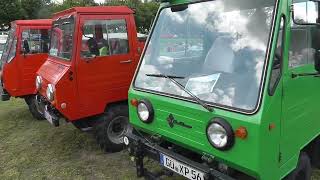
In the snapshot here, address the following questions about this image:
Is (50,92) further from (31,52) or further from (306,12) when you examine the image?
(306,12)

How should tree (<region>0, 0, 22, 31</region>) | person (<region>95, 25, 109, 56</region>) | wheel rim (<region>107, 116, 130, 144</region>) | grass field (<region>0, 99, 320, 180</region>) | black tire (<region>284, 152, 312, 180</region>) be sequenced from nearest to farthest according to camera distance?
black tire (<region>284, 152, 312, 180</region>) < grass field (<region>0, 99, 320, 180</region>) < person (<region>95, 25, 109, 56</region>) < wheel rim (<region>107, 116, 130, 144</region>) < tree (<region>0, 0, 22, 31</region>)

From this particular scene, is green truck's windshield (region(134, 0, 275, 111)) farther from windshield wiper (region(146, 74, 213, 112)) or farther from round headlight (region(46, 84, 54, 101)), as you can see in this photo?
round headlight (region(46, 84, 54, 101))

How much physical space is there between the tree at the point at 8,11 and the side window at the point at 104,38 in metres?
25.7

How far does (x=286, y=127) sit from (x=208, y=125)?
0.68 metres

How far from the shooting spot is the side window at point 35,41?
7.64 meters

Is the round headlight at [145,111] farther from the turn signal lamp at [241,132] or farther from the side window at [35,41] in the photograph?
the side window at [35,41]

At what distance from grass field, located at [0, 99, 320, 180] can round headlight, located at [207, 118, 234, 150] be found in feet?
7.05

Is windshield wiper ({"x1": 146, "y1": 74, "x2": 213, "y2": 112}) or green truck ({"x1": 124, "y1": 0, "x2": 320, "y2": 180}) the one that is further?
windshield wiper ({"x1": 146, "y1": 74, "x2": 213, "y2": 112})

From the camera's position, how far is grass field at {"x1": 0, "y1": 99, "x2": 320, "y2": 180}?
4953 mm

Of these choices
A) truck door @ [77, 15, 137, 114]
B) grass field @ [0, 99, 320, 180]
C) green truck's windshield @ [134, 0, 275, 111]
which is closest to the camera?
green truck's windshield @ [134, 0, 275, 111]

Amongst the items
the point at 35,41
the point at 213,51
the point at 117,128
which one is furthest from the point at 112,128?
the point at 35,41

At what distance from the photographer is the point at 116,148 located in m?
5.67

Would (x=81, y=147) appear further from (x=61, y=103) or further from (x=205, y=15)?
(x=205, y=15)

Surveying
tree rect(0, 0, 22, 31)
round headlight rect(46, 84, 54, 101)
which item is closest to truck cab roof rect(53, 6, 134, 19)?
round headlight rect(46, 84, 54, 101)
